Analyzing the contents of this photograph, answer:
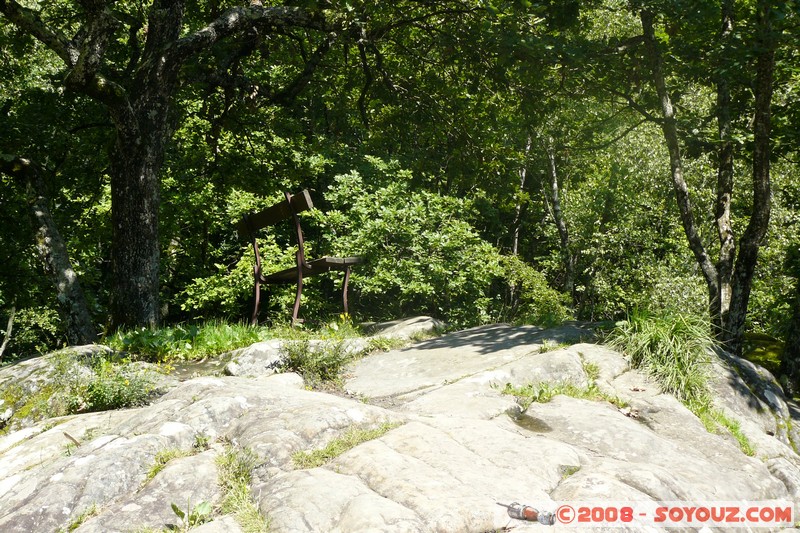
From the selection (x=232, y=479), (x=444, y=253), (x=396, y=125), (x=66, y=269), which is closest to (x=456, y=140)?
(x=396, y=125)

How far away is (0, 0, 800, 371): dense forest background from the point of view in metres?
9.49

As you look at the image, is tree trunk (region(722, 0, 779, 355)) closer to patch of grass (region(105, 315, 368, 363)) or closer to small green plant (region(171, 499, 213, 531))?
patch of grass (region(105, 315, 368, 363))

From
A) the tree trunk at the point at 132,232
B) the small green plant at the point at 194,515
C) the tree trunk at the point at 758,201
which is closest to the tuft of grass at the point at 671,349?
the tree trunk at the point at 758,201

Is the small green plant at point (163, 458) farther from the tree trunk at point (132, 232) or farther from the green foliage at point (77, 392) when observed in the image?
the tree trunk at point (132, 232)

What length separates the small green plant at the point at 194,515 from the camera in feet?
12.0

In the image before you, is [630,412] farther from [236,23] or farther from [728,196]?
[236,23]

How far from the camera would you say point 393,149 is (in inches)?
802

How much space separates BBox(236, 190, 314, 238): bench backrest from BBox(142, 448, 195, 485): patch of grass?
5.96m

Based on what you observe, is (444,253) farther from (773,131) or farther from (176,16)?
(176,16)

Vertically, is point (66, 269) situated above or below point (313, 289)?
above

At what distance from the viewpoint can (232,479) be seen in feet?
13.6

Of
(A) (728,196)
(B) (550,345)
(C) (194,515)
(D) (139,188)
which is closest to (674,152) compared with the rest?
(A) (728,196)

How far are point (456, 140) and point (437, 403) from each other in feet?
23.7

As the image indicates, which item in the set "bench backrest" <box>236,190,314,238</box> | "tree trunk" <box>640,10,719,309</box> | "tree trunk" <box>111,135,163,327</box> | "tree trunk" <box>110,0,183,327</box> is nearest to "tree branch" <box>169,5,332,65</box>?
"tree trunk" <box>110,0,183,327</box>
